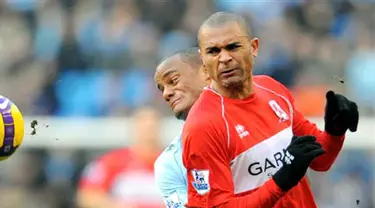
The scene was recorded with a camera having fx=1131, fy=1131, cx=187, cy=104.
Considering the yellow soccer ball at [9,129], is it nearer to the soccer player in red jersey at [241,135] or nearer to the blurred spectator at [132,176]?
the soccer player in red jersey at [241,135]

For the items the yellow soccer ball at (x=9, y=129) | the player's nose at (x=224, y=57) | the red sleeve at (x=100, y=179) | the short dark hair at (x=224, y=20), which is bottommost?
the red sleeve at (x=100, y=179)

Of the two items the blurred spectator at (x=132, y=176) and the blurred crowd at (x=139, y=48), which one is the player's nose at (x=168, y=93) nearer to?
the blurred spectator at (x=132, y=176)

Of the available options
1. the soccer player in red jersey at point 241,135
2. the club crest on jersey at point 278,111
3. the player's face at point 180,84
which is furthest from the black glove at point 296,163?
the player's face at point 180,84

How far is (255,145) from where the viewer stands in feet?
20.2

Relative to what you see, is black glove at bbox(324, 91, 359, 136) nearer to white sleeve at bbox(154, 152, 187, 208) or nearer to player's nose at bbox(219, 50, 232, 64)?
player's nose at bbox(219, 50, 232, 64)

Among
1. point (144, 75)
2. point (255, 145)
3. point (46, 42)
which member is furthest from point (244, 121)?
point (46, 42)

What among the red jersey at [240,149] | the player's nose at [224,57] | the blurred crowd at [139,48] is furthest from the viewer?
the blurred crowd at [139,48]

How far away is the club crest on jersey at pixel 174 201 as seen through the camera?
264 inches

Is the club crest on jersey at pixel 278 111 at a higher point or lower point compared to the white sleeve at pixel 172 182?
higher

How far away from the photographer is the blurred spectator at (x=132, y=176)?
392 inches

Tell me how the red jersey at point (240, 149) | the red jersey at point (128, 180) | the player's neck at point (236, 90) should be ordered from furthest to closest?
the red jersey at point (128, 180), the player's neck at point (236, 90), the red jersey at point (240, 149)

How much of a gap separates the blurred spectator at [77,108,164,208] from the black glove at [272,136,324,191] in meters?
4.10

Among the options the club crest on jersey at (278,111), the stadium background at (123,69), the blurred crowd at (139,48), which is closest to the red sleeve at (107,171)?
the stadium background at (123,69)

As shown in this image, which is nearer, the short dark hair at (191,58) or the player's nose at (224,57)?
the player's nose at (224,57)
